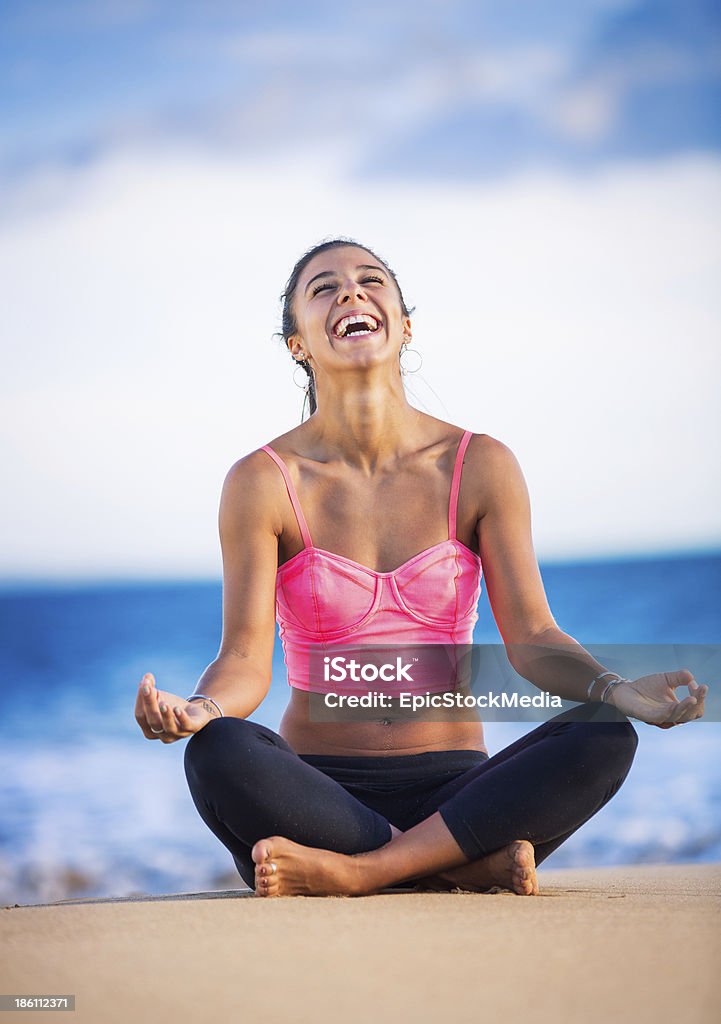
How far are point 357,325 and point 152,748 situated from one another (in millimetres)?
6556

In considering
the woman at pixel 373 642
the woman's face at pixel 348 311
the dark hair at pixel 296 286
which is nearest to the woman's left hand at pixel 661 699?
the woman at pixel 373 642

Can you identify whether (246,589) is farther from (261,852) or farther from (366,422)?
(261,852)

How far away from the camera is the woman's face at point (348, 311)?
108 inches

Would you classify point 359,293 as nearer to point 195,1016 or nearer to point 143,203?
point 195,1016

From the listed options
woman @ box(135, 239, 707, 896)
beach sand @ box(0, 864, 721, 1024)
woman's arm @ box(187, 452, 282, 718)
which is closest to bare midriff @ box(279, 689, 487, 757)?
woman @ box(135, 239, 707, 896)

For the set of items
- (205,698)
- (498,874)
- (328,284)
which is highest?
(328,284)

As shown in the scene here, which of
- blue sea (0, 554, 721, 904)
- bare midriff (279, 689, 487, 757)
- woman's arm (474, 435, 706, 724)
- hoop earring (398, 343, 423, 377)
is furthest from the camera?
blue sea (0, 554, 721, 904)

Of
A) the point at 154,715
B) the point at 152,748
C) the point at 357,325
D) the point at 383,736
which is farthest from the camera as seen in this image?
the point at 152,748

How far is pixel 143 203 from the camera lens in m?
13.3

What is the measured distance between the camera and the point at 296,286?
302 cm

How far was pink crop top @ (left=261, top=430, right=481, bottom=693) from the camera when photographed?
102 inches

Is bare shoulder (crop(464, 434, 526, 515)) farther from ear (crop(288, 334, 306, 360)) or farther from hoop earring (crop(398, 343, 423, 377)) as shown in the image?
ear (crop(288, 334, 306, 360))

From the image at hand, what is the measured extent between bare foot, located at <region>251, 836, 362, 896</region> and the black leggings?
5cm

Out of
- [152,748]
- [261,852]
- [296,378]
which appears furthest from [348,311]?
[152,748]
